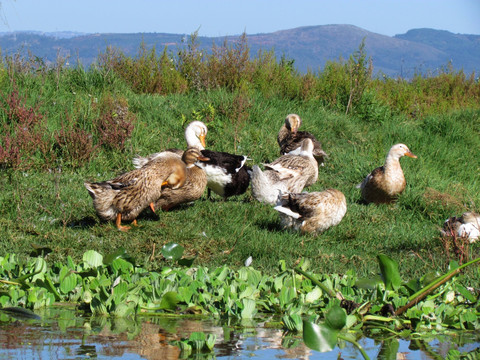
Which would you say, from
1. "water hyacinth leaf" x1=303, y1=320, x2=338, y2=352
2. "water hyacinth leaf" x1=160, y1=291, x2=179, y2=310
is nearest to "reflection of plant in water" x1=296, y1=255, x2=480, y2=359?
"water hyacinth leaf" x1=303, y1=320, x2=338, y2=352

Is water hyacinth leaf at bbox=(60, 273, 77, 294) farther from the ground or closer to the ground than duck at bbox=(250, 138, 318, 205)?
farther from the ground

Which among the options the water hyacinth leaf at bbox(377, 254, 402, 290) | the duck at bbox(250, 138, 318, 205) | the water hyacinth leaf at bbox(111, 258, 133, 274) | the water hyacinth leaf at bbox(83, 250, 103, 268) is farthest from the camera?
the duck at bbox(250, 138, 318, 205)

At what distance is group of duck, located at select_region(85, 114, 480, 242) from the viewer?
26.2 feet

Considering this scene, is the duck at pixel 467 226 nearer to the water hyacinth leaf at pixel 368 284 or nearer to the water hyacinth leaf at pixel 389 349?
the water hyacinth leaf at pixel 368 284

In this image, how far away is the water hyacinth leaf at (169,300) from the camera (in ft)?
15.5

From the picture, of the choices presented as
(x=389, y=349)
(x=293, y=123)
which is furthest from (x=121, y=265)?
(x=293, y=123)

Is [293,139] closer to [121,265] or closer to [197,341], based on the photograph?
[121,265]

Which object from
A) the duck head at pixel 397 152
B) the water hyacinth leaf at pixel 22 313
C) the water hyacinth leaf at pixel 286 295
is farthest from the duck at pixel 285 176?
the water hyacinth leaf at pixel 22 313

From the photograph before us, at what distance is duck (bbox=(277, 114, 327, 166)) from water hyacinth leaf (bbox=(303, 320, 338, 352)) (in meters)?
8.35

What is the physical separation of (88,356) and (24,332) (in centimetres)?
75

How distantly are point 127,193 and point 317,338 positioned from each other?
516 cm

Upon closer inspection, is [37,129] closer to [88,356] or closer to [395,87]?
[88,356]

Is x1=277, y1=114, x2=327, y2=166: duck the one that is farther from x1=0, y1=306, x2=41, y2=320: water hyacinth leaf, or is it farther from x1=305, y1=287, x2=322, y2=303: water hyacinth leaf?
x1=0, y1=306, x2=41, y2=320: water hyacinth leaf

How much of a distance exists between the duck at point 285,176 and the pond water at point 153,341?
16.1ft
